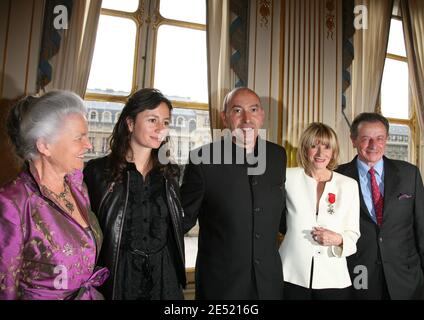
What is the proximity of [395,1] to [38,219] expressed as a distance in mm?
5246

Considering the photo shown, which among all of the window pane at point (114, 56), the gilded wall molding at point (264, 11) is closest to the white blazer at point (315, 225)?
the window pane at point (114, 56)

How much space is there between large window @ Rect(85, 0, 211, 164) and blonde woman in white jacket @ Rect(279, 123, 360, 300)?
1.73 m

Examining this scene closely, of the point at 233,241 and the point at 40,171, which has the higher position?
the point at 40,171

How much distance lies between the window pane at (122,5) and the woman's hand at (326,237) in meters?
2.96

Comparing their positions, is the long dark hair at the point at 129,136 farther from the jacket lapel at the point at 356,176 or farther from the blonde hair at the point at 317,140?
the jacket lapel at the point at 356,176

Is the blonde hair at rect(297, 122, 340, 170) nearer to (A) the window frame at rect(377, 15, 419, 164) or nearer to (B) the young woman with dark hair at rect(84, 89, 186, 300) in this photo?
(B) the young woman with dark hair at rect(84, 89, 186, 300)

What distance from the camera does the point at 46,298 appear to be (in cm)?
117

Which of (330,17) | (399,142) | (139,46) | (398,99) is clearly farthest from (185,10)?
(399,142)

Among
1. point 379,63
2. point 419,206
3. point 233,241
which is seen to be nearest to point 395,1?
point 379,63

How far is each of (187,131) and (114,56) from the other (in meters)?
1.09

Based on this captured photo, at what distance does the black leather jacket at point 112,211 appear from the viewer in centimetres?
142

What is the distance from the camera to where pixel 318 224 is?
1779 mm

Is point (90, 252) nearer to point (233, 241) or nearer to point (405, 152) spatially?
point (233, 241)

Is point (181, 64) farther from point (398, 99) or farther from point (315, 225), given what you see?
Answer: point (398, 99)
